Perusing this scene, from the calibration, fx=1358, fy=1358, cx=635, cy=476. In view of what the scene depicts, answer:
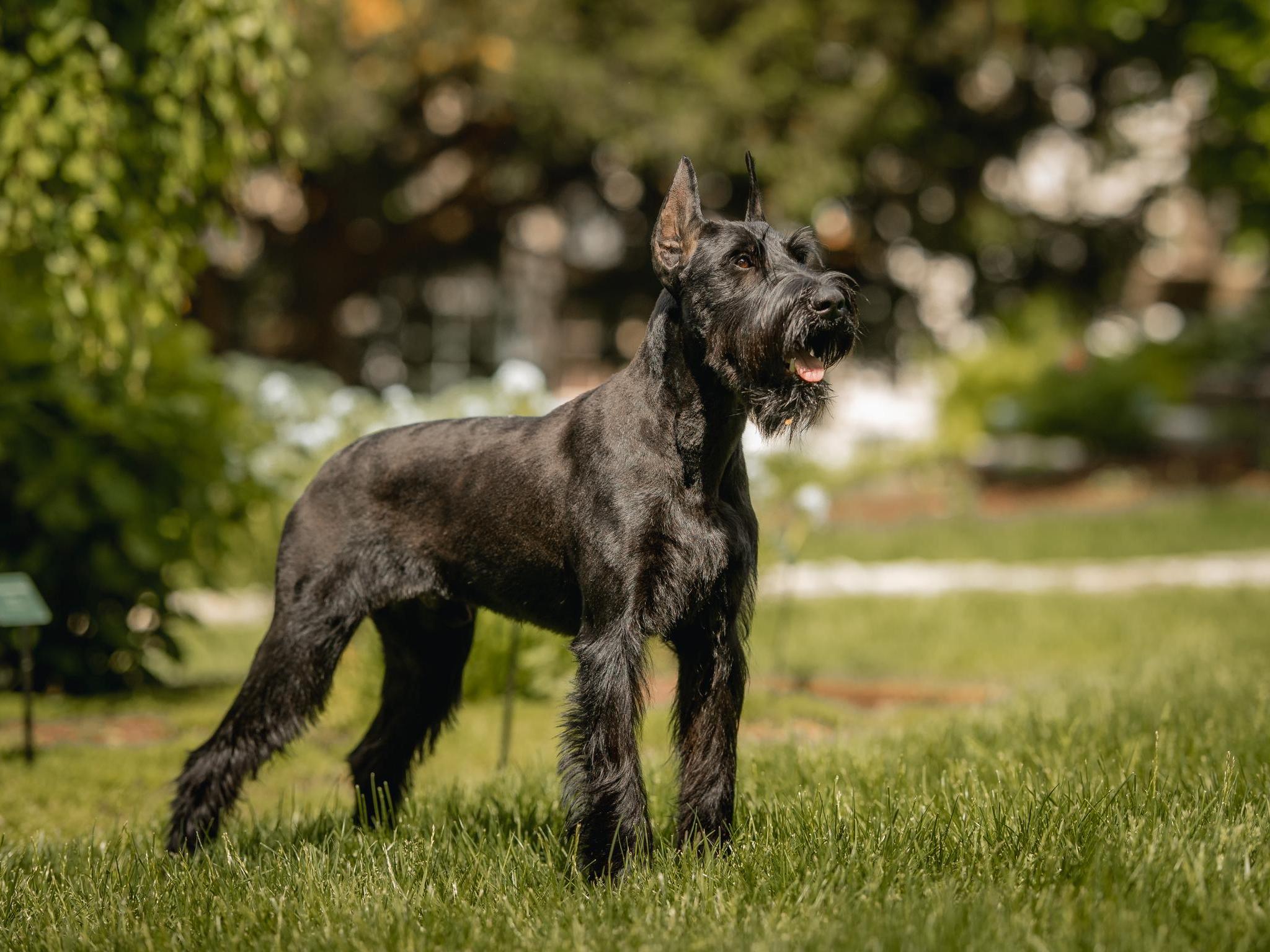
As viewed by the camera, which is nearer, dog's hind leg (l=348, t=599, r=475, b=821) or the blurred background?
dog's hind leg (l=348, t=599, r=475, b=821)

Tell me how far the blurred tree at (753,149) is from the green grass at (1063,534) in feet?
13.1

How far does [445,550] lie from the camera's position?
13.3 ft

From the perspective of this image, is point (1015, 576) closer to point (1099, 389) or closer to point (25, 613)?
point (1099, 389)

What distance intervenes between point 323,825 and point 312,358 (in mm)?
17677

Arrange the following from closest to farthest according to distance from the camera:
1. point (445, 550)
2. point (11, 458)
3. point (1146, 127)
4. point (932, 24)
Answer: point (445, 550) → point (11, 458) → point (932, 24) → point (1146, 127)

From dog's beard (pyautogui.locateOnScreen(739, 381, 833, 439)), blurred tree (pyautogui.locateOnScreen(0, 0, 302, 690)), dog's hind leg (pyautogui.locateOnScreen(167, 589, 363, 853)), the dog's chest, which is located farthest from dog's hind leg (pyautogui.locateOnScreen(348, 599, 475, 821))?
blurred tree (pyautogui.locateOnScreen(0, 0, 302, 690))

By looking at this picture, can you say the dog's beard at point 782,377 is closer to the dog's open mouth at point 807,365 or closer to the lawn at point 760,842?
the dog's open mouth at point 807,365

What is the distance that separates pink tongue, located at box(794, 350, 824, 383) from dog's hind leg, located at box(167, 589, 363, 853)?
5.22 feet

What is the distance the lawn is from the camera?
3117mm

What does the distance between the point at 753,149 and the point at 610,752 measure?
1545 centimetres

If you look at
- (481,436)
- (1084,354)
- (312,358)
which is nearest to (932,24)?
(1084,354)

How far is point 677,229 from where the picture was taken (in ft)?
12.4

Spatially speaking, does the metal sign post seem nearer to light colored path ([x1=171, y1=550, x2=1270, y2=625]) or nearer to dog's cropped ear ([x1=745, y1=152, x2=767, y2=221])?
dog's cropped ear ([x1=745, y1=152, x2=767, y2=221])

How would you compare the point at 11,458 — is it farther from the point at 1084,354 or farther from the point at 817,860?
the point at 1084,354
